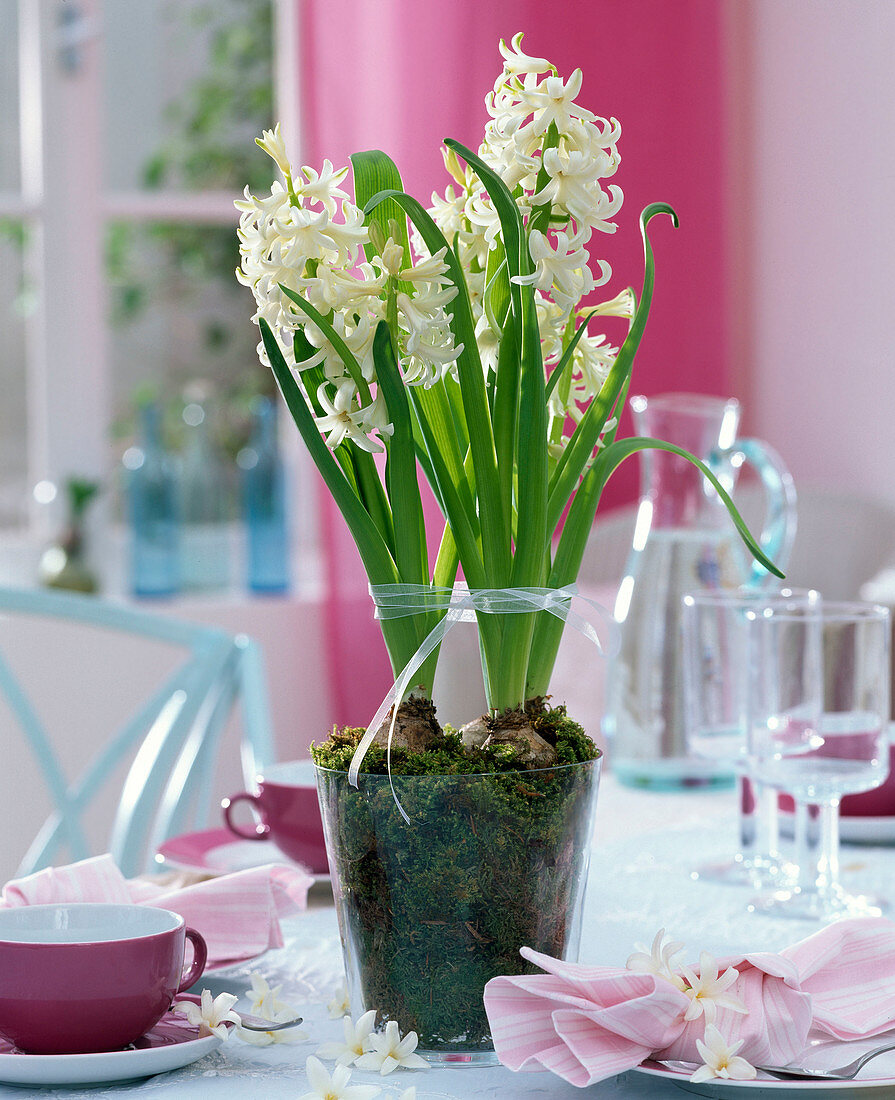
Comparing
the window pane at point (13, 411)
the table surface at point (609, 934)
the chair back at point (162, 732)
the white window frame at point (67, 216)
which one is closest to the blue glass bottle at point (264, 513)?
the white window frame at point (67, 216)

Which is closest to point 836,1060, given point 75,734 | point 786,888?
point 786,888

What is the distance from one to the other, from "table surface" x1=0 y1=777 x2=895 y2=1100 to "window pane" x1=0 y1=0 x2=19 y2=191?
6.67 feet

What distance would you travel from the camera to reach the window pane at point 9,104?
2674 mm

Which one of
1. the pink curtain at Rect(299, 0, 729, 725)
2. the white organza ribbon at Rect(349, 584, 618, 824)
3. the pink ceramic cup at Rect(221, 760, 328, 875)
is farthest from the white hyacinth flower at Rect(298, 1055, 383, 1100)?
the pink curtain at Rect(299, 0, 729, 725)

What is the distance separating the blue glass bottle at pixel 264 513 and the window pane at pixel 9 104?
0.68 metres

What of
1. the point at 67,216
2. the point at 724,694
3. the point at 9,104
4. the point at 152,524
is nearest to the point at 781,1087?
the point at 724,694

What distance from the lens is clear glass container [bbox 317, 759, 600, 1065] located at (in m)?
0.55

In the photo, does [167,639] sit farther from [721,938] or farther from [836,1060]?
[836,1060]

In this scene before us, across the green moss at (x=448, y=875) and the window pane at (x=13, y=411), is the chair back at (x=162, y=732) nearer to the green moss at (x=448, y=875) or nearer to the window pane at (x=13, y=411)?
the green moss at (x=448, y=875)

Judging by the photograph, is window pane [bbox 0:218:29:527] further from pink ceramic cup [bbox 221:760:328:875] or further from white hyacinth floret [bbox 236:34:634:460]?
white hyacinth floret [bbox 236:34:634:460]

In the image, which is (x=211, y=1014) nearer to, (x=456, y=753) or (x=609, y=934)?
(x=456, y=753)

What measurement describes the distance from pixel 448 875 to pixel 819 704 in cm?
41

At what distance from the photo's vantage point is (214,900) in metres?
0.69

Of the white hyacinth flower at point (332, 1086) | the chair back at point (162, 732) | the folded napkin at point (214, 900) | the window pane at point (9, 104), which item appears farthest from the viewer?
the window pane at point (9, 104)
